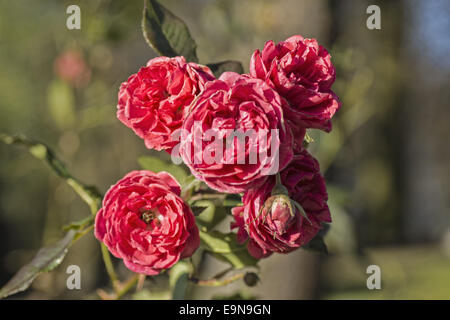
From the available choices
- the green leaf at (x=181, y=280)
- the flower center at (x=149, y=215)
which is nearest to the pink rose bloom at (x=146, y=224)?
the flower center at (x=149, y=215)

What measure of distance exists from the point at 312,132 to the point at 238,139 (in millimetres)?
401

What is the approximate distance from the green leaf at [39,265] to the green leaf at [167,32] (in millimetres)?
222

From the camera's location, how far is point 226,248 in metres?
0.48

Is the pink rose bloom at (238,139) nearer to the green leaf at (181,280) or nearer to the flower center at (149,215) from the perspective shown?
the flower center at (149,215)

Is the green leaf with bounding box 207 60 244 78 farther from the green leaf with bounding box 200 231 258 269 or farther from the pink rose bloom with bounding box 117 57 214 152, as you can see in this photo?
the green leaf with bounding box 200 231 258 269

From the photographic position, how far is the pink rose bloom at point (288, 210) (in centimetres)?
37

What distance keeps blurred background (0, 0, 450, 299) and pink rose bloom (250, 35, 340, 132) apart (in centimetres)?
33

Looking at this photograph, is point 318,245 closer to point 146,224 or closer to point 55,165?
point 146,224

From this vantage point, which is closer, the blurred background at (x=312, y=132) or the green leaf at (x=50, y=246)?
the green leaf at (x=50, y=246)

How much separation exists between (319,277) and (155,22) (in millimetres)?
680

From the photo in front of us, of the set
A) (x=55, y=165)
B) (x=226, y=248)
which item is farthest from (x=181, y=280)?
(x=55, y=165)

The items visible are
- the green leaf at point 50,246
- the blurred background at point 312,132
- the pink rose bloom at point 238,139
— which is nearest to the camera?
the pink rose bloom at point 238,139

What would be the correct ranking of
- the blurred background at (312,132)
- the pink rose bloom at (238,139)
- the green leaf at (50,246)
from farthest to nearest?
the blurred background at (312,132) → the green leaf at (50,246) → the pink rose bloom at (238,139)
